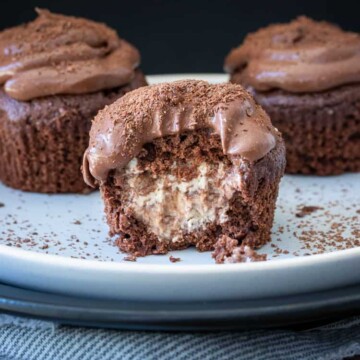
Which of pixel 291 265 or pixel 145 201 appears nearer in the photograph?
pixel 291 265

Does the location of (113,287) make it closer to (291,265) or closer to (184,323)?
(184,323)

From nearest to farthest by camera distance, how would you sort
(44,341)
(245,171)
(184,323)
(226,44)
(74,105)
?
(184,323) → (44,341) → (245,171) → (74,105) → (226,44)

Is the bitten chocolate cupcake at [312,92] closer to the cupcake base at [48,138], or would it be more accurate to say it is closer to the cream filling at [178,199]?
the cupcake base at [48,138]

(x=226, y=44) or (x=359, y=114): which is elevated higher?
(x=359, y=114)

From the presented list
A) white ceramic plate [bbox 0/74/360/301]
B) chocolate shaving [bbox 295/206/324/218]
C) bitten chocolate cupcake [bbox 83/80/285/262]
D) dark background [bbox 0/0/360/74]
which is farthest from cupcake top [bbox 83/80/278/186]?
dark background [bbox 0/0/360/74]

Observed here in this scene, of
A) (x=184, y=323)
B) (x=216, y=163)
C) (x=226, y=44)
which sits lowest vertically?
(x=226, y=44)

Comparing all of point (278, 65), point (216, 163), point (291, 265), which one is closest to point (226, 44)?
point (278, 65)

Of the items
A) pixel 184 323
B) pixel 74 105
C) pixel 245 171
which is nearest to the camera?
pixel 184 323

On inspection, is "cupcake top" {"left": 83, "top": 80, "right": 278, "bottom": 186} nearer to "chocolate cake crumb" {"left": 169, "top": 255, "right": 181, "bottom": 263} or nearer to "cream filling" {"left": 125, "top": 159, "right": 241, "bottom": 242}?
"cream filling" {"left": 125, "top": 159, "right": 241, "bottom": 242}
